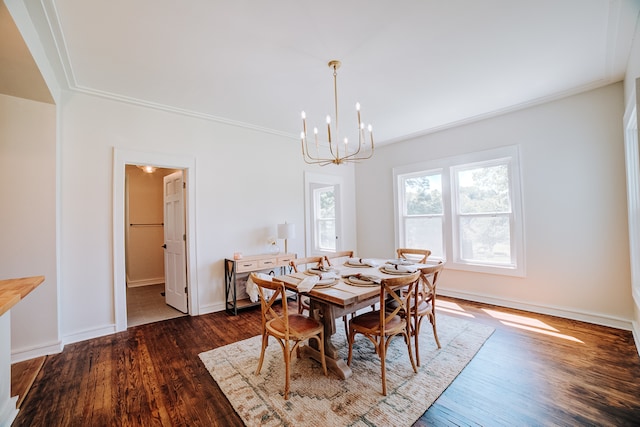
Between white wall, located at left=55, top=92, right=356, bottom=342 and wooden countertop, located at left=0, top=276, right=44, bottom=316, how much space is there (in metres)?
1.42

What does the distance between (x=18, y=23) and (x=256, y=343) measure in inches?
122

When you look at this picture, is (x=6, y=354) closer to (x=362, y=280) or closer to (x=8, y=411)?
(x=8, y=411)

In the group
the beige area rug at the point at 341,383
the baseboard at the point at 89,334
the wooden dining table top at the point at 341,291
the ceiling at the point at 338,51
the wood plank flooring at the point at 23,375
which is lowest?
the beige area rug at the point at 341,383

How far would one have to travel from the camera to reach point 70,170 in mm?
2926

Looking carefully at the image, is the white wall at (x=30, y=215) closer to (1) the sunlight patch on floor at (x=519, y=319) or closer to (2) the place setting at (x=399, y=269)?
(2) the place setting at (x=399, y=269)

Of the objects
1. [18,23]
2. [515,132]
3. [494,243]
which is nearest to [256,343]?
[18,23]

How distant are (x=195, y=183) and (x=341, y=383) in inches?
121

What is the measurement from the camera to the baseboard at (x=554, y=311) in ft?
9.92

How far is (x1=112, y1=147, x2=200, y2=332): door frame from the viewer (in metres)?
3.14

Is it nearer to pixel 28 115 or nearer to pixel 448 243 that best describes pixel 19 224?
pixel 28 115

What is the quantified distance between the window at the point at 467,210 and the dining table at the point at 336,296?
6.59 feet

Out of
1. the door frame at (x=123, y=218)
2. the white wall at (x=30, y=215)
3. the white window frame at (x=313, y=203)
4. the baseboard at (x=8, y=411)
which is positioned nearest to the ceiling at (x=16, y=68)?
Answer: the white wall at (x=30, y=215)

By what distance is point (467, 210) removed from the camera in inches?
166

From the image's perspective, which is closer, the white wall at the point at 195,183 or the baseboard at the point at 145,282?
the white wall at the point at 195,183
